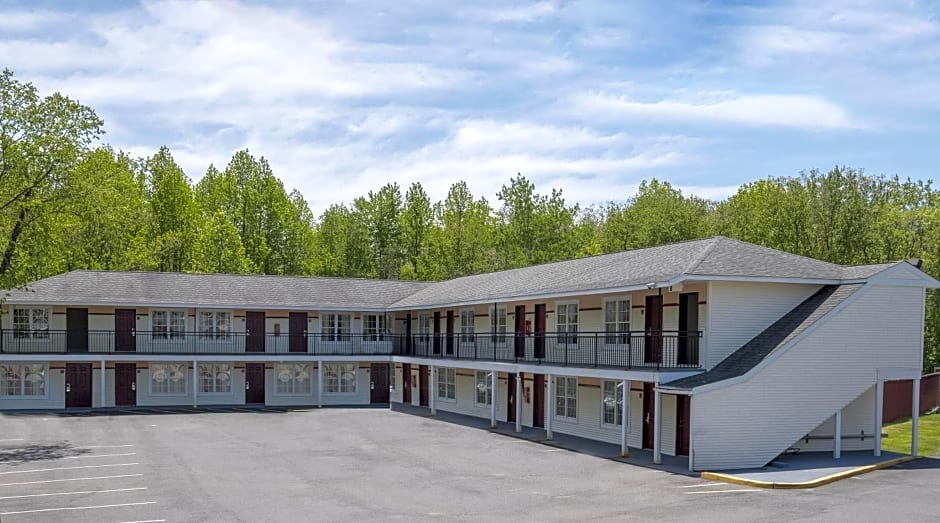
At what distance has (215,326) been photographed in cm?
3978

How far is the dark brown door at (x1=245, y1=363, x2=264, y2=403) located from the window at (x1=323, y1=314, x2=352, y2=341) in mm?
3277

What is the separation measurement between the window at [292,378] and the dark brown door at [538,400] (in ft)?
43.0

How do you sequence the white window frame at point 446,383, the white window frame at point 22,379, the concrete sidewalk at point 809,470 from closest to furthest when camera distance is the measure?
the concrete sidewalk at point 809,470
the white window frame at point 22,379
the white window frame at point 446,383

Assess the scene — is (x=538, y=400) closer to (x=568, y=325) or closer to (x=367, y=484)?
(x=568, y=325)

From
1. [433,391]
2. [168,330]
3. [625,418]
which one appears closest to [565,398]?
[625,418]

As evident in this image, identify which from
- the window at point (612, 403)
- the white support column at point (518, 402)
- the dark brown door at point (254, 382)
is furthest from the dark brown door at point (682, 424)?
the dark brown door at point (254, 382)

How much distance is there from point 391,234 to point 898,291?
44.5 metres

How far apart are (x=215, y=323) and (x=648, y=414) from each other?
21.5 m

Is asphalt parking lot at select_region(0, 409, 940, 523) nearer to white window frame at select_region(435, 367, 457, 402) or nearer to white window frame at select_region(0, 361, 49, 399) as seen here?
white window frame at select_region(0, 361, 49, 399)

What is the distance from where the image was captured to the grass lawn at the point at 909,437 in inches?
995

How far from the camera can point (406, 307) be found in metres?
40.4

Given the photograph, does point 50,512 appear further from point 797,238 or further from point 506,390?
point 797,238

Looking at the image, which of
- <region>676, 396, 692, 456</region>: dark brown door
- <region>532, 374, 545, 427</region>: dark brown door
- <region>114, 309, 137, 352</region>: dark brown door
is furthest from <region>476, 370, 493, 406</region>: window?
<region>114, 309, 137, 352</region>: dark brown door

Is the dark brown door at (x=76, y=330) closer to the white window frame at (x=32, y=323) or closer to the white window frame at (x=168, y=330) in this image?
the white window frame at (x=32, y=323)
